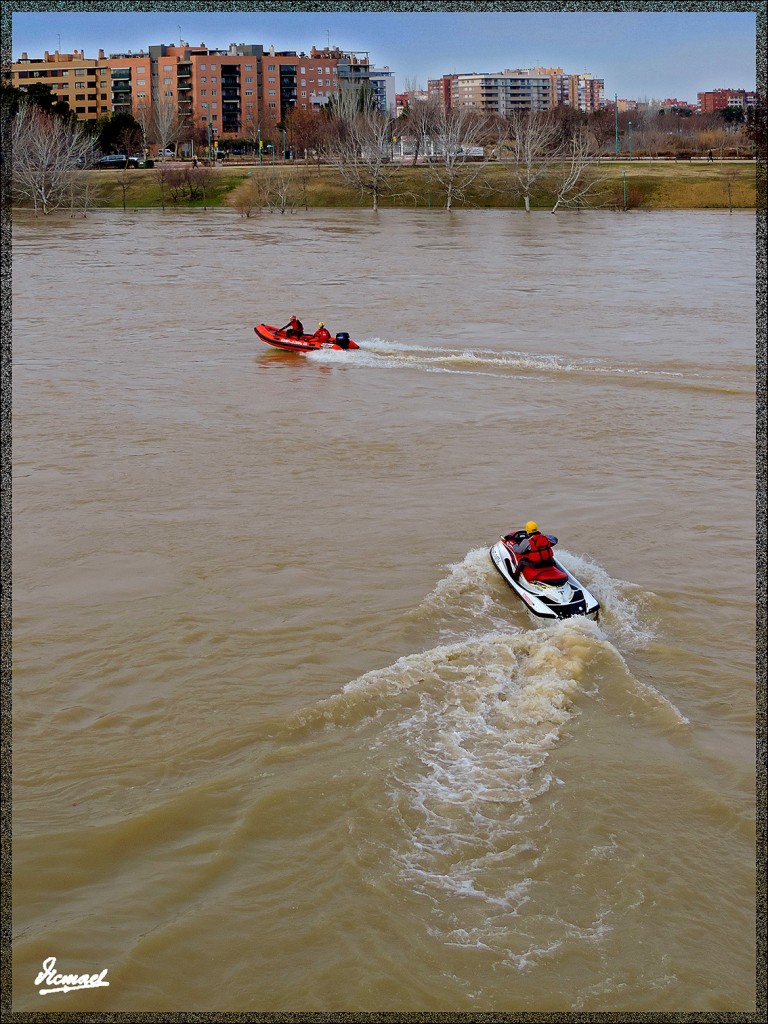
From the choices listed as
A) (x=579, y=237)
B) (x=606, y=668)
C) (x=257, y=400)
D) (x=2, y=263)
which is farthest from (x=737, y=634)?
(x=579, y=237)

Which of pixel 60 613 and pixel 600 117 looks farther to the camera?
pixel 600 117

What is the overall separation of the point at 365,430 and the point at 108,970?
11787 millimetres

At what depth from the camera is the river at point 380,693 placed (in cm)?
664

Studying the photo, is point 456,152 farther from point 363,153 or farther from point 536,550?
point 536,550

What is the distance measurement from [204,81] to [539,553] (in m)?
110

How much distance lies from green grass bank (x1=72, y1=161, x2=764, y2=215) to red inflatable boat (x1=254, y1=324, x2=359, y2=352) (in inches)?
1568

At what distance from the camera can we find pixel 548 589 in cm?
1066

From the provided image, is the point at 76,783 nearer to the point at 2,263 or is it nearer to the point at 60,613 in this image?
the point at 60,613

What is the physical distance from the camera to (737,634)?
10.5m

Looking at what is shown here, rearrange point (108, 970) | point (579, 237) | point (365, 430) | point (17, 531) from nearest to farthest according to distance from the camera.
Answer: point (108, 970) → point (17, 531) → point (365, 430) → point (579, 237)

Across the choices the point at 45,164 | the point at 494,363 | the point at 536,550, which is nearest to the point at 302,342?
the point at 494,363

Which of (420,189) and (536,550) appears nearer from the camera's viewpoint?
(536,550)

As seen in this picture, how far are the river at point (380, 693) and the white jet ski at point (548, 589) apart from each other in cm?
24

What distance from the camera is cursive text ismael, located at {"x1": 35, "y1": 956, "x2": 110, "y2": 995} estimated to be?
6.31 m
